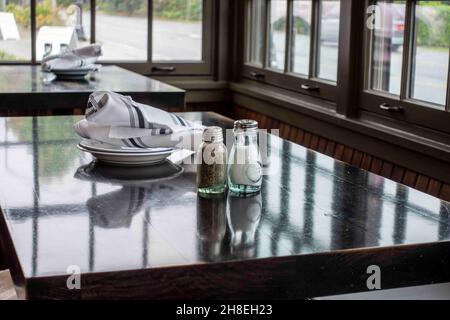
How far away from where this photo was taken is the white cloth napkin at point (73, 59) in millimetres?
3520

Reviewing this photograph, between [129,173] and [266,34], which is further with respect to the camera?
[266,34]

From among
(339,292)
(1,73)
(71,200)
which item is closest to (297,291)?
(339,292)

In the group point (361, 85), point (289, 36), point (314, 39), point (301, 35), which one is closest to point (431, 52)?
point (361, 85)

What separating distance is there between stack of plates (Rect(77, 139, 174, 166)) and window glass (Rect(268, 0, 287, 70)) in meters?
2.50

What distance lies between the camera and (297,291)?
122cm

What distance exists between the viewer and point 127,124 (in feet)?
5.73

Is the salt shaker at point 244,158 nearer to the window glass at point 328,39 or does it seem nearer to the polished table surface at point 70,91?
the polished table surface at point 70,91

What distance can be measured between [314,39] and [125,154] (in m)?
2.25

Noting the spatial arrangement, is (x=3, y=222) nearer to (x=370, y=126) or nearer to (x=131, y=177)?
(x=131, y=177)

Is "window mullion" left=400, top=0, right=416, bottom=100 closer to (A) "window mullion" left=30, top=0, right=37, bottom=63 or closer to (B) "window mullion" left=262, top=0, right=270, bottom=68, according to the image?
(B) "window mullion" left=262, top=0, right=270, bottom=68

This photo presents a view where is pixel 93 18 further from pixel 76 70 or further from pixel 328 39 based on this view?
pixel 328 39

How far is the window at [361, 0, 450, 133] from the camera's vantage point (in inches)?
109

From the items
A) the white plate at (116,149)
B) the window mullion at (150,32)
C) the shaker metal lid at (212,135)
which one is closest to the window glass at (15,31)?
the window mullion at (150,32)

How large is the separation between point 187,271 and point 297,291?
206mm
